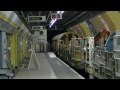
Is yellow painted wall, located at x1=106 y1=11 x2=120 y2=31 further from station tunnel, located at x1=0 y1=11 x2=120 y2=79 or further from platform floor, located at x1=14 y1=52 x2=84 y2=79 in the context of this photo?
platform floor, located at x1=14 y1=52 x2=84 y2=79

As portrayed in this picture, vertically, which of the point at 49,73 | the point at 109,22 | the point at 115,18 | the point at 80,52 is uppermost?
the point at 115,18

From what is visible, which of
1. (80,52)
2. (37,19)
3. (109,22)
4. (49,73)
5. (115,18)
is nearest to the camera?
(49,73)

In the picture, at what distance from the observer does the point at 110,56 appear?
410 inches

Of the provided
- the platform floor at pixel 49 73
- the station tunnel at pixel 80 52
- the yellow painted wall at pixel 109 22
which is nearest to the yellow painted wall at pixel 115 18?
the station tunnel at pixel 80 52

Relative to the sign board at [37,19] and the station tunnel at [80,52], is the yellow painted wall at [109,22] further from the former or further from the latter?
the sign board at [37,19]

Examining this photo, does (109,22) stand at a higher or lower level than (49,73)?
higher

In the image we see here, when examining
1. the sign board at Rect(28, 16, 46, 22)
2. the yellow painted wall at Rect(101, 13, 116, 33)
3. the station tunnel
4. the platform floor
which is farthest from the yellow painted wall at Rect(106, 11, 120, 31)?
the sign board at Rect(28, 16, 46, 22)

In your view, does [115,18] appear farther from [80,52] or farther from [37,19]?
[37,19]

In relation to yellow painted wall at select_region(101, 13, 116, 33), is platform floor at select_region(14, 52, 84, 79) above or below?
below

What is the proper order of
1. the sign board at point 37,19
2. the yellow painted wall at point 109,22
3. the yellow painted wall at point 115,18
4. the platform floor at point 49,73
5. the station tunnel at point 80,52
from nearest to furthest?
1. the station tunnel at point 80,52
2. the platform floor at point 49,73
3. the yellow painted wall at point 115,18
4. the sign board at point 37,19
5. the yellow painted wall at point 109,22

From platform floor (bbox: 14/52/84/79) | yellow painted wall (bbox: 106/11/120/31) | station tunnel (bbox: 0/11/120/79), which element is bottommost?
platform floor (bbox: 14/52/84/79)

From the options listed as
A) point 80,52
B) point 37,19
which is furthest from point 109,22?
point 37,19
